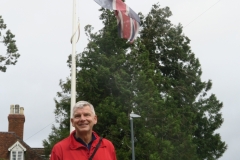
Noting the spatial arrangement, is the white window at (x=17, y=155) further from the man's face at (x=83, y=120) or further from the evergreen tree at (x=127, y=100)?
the man's face at (x=83, y=120)

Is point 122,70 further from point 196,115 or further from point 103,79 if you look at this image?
point 196,115

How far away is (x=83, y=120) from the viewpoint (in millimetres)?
4199

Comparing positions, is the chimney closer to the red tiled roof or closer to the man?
the red tiled roof

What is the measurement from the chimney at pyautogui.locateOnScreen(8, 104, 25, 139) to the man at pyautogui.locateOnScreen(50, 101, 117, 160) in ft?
115

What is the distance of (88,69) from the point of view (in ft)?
96.9

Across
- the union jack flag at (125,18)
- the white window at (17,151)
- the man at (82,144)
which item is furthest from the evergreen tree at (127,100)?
the man at (82,144)

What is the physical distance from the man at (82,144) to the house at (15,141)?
35.0 m

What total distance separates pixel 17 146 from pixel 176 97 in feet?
43.0

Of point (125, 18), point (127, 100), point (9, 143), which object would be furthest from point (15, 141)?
point (125, 18)

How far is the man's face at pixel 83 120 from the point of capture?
418 cm

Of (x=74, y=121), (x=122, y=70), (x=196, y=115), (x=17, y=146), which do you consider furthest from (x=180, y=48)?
(x=74, y=121)

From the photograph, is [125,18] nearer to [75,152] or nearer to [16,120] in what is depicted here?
[75,152]

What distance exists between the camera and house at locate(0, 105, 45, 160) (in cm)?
3837

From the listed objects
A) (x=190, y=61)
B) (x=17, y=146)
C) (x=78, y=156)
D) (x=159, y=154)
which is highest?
(x=190, y=61)
